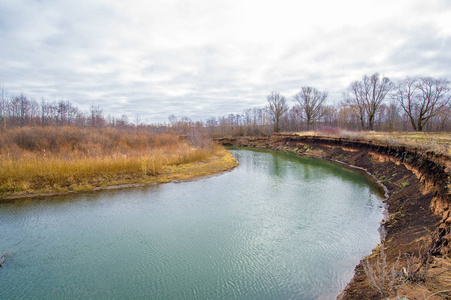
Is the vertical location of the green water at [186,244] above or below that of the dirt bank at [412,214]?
below

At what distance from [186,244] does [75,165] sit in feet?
30.1

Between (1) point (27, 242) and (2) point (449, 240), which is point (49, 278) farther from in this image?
(2) point (449, 240)

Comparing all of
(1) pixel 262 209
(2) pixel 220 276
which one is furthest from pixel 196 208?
(2) pixel 220 276

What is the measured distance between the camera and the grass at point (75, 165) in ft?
35.6

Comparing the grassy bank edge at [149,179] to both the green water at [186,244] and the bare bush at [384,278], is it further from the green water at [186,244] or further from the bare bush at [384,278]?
the bare bush at [384,278]

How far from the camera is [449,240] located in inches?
163

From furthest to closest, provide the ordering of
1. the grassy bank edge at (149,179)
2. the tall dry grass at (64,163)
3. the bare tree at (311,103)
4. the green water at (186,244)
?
the bare tree at (311,103), the tall dry grass at (64,163), the grassy bank edge at (149,179), the green water at (186,244)

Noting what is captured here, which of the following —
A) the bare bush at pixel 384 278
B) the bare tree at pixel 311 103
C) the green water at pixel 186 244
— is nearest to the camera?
the bare bush at pixel 384 278

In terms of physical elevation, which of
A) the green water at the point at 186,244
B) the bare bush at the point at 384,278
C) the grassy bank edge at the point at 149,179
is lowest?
the green water at the point at 186,244

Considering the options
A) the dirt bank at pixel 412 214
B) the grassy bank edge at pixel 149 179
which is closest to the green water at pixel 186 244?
the dirt bank at pixel 412 214

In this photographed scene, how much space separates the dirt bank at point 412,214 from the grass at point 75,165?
1043 centimetres

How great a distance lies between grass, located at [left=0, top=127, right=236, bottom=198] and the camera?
1084 centimetres

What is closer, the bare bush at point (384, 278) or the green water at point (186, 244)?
the bare bush at point (384, 278)

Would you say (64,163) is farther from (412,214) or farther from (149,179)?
(412,214)
